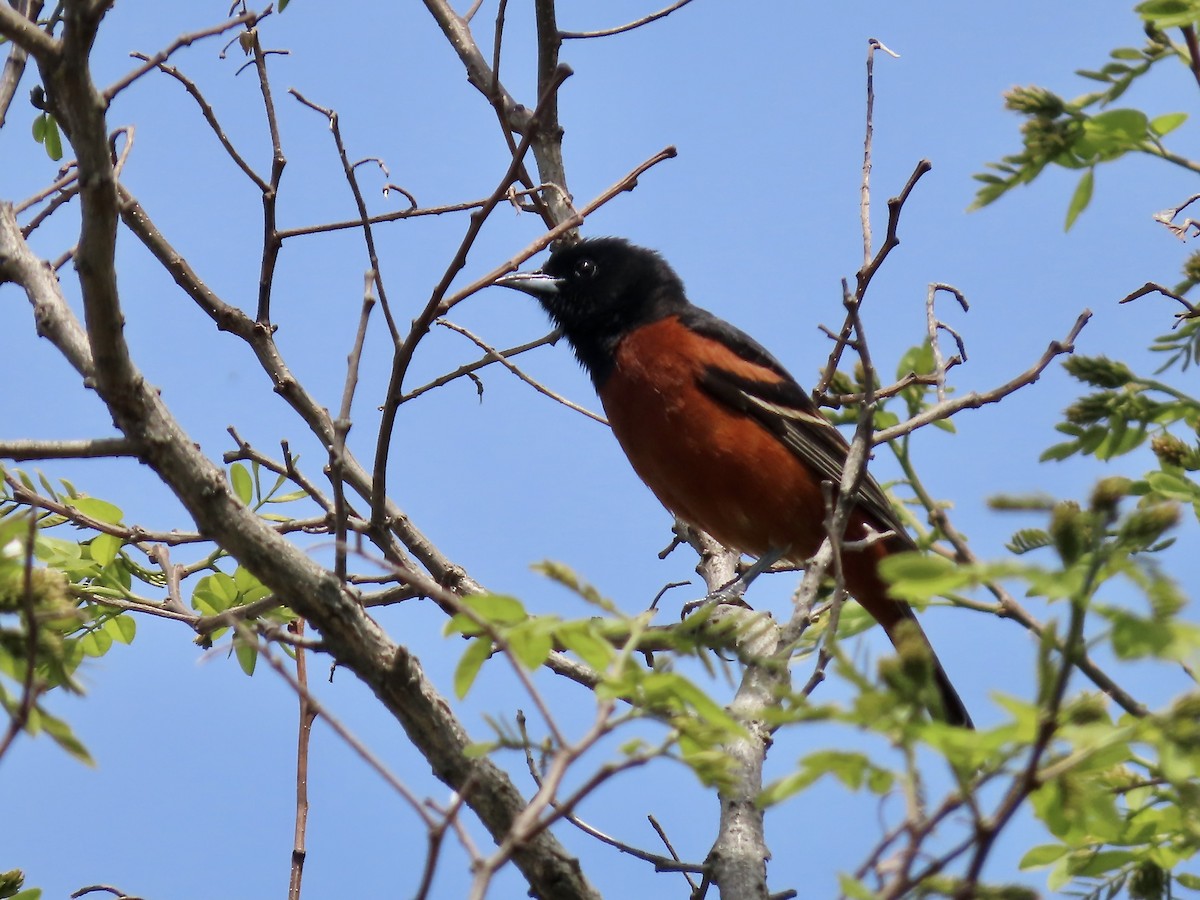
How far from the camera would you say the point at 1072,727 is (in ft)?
4.84

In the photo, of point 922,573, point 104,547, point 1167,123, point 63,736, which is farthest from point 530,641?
point 104,547

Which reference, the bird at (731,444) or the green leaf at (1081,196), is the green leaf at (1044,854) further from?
the bird at (731,444)

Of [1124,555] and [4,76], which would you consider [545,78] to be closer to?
[4,76]

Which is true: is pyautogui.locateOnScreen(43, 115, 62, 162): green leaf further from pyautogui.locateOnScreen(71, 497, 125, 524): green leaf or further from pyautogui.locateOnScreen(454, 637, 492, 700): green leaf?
pyautogui.locateOnScreen(454, 637, 492, 700): green leaf

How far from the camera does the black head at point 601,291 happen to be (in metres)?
6.09

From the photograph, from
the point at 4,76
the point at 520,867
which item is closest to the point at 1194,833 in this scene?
the point at 520,867

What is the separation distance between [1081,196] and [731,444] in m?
2.74

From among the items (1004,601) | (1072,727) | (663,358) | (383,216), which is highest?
(663,358)

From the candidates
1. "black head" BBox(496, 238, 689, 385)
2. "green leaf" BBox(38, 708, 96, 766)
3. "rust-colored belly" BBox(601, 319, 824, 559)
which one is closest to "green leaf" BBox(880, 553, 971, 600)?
"green leaf" BBox(38, 708, 96, 766)

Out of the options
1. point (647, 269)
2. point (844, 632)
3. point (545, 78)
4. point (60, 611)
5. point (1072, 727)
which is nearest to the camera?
point (1072, 727)

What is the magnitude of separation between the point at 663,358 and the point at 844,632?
2.15 m

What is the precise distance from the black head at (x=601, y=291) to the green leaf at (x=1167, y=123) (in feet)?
11.6

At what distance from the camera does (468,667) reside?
1.87 meters

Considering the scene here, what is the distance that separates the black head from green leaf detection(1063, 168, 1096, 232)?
3.43 meters
